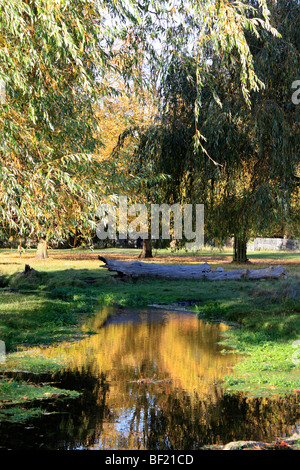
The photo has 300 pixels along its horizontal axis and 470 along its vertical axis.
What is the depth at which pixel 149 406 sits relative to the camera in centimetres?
808

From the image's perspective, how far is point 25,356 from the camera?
11.1 metres

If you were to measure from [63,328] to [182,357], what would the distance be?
409 cm

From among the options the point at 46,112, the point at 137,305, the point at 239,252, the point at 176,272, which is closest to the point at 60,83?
the point at 46,112

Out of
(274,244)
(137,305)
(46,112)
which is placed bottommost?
(137,305)

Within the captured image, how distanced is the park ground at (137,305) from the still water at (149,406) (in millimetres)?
454

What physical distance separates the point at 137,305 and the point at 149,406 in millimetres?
10493

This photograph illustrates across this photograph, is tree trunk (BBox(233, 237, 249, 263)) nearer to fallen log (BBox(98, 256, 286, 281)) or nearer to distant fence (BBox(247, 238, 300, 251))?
fallen log (BBox(98, 256, 286, 281))

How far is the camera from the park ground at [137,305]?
30.7 ft

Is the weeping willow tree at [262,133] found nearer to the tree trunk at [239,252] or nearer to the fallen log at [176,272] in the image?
the fallen log at [176,272]

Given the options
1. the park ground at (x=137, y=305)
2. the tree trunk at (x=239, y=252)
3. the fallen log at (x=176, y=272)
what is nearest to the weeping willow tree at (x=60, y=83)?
the park ground at (x=137, y=305)

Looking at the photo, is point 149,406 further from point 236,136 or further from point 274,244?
point 274,244

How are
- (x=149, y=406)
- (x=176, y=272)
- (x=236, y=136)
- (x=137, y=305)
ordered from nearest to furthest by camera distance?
(x=149, y=406) → (x=236, y=136) → (x=137, y=305) → (x=176, y=272)

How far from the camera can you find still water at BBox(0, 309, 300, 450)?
22.3 feet

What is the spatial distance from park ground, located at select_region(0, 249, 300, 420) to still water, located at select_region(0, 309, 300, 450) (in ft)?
1.49
